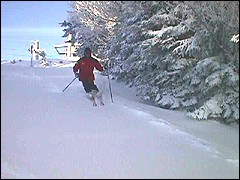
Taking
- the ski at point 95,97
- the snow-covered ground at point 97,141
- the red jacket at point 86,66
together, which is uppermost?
the red jacket at point 86,66

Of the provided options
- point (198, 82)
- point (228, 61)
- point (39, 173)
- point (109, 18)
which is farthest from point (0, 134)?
point (198, 82)

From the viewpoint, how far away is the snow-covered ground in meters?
2.79

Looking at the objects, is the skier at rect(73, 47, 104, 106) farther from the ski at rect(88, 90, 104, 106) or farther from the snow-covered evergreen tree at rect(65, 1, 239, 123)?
the snow-covered evergreen tree at rect(65, 1, 239, 123)

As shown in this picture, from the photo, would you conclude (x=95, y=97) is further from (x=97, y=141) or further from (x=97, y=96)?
(x=97, y=141)

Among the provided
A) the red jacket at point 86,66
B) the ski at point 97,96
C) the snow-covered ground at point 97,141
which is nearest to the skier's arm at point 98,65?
the red jacket at point 86,66

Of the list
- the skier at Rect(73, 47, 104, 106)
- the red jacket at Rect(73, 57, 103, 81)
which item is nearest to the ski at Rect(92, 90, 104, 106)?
the skier at Rect(73, 47, 104, 106)

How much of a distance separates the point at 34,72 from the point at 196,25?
250cm

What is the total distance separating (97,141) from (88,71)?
2.02 meters

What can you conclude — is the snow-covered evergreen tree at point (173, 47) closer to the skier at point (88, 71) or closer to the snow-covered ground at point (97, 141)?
the skier at point (88, 71)

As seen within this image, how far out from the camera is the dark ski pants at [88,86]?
5.43 m

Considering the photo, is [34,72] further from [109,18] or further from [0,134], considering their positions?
[0,134]

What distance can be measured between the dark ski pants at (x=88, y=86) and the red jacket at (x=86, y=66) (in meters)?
0.07

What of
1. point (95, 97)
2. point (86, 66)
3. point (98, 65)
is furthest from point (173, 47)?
point (95, 97)

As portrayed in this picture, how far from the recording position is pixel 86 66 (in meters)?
5.18
